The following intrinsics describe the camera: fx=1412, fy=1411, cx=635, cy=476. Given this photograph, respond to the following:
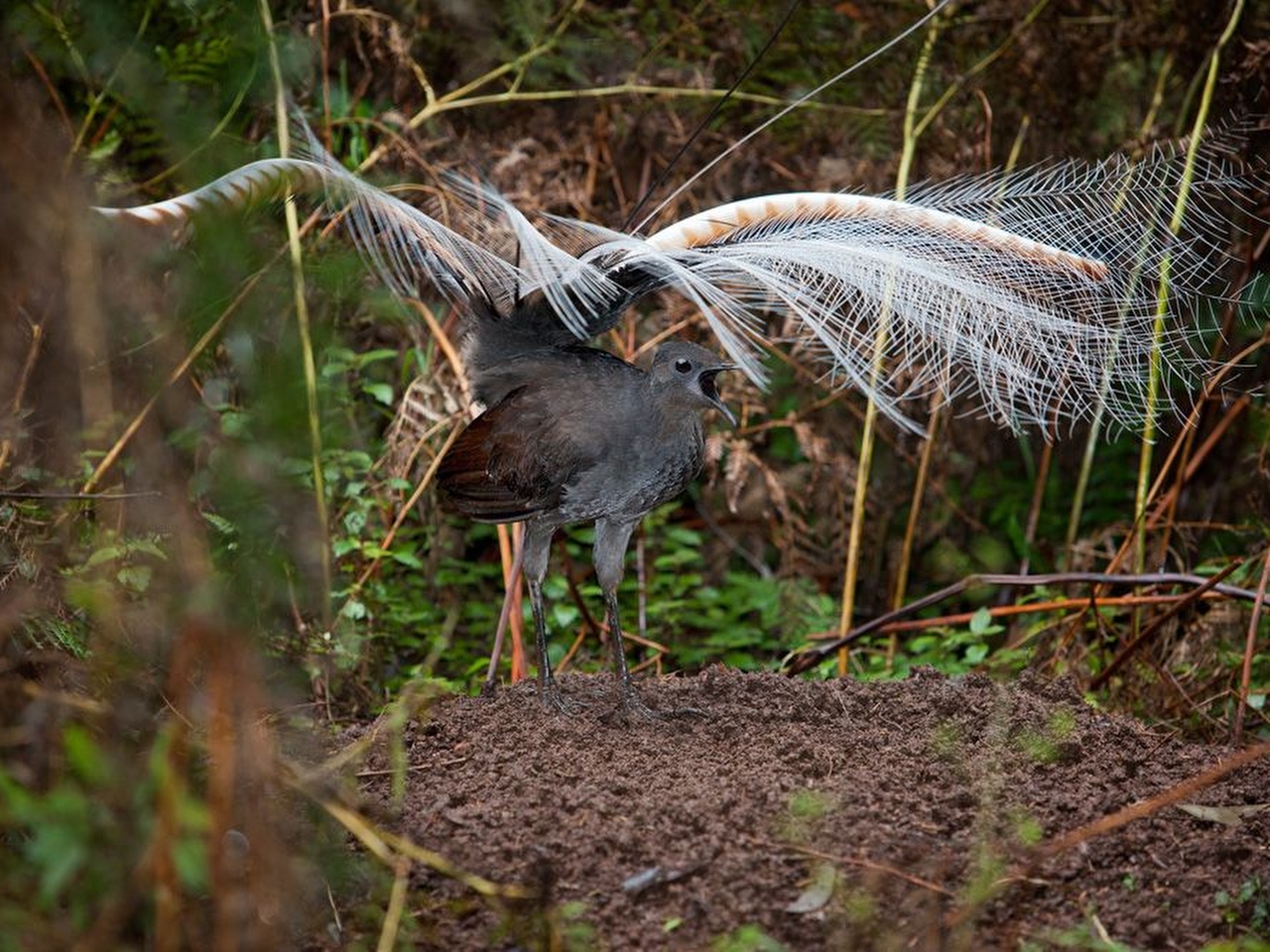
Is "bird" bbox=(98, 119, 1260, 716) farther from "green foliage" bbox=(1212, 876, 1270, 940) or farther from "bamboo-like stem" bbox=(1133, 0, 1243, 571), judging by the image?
"green foliage" bbox=(1212, 876, 1270, 940)

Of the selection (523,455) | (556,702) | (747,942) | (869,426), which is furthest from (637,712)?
(869,426)

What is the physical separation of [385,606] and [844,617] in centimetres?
162

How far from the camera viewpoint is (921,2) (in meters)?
5.45

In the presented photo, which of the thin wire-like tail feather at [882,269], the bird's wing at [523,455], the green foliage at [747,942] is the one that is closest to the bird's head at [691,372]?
the thin wire-like tail feather at [882,269]

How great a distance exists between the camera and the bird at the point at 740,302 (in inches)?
130

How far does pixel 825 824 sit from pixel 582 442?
127 cm

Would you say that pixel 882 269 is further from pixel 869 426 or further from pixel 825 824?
pixel 825 824

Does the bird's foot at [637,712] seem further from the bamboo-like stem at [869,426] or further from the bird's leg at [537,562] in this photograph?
the bamboo-like stem at [869,426]

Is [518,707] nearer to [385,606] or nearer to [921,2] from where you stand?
[385,606]

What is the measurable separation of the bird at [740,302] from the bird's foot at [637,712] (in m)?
0.02

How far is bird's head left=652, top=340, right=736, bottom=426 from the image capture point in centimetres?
356

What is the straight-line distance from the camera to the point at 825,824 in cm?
279

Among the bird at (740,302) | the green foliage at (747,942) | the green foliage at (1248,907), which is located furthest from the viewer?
the bird at (740,302)

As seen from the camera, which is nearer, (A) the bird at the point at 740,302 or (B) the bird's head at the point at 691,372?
(A) the bird at the point at 740,302
